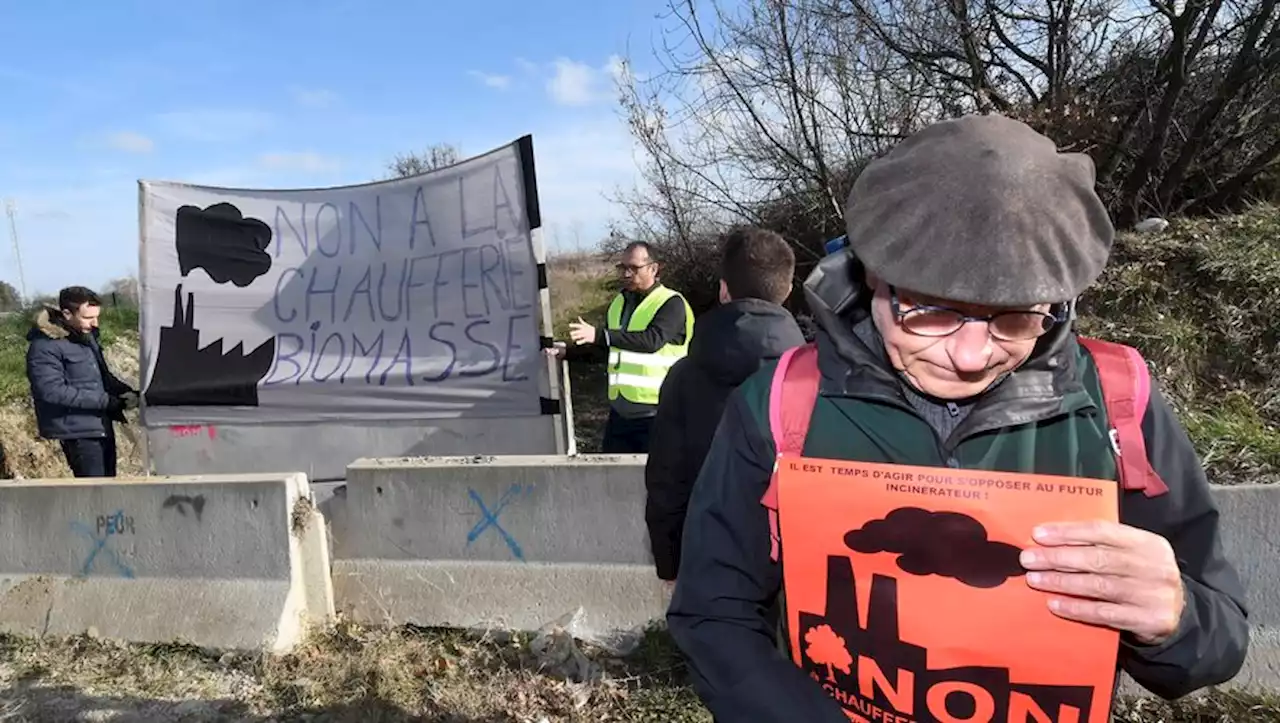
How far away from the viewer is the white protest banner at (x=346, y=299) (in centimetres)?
576

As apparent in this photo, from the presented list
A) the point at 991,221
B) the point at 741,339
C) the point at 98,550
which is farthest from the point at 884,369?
the point at 98,550

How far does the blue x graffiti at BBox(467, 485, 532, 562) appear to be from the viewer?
13.5ft

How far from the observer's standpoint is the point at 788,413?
135 centimetres

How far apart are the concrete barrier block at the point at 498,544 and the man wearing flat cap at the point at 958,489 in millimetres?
2563

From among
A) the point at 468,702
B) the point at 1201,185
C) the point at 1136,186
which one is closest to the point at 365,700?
the point at 468,702

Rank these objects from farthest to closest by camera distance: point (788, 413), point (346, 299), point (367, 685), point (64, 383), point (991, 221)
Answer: point (346, 299) → point (64, 383) → point (367, 685) → point (788, 413) → point (991, 221)

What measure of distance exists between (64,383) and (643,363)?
4.11 metres

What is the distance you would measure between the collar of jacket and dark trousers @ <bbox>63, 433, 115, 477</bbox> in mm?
6382

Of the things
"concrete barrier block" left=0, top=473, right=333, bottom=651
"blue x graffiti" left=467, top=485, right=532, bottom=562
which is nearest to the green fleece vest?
"blue x graffiti" left=467, top=485, right=532, bottom=562

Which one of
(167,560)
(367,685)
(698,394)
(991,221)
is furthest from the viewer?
(167,560)

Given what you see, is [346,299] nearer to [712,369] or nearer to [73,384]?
[73,384]

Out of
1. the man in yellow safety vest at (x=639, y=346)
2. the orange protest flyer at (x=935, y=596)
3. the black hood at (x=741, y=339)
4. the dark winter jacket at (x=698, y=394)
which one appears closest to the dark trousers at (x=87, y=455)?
the man in yellow safety vest at (x=639, y=346)

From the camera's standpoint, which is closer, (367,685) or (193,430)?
(367,685)

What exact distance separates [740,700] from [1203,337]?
512 cm
